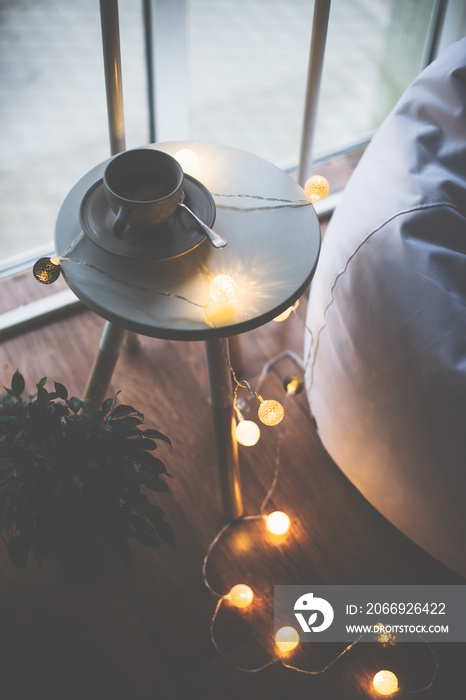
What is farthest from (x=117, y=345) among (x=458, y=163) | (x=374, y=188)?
(x=458, y=163)

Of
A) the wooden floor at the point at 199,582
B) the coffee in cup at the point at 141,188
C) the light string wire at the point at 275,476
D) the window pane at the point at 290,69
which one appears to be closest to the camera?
the coffee in cup at the point at 141,188

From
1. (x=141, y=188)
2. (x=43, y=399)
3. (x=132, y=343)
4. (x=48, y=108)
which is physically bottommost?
(x=132, y=343)

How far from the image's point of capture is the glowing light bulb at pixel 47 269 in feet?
2.50

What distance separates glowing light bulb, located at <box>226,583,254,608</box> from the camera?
0.96 metres

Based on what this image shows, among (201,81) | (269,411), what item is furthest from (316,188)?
(201,81)

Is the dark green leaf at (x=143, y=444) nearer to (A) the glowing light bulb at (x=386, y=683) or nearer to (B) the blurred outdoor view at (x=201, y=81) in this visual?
(A) the glowing light bulb at (x=386, y=683)

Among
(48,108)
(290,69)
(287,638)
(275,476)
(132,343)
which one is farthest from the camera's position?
(290,69)

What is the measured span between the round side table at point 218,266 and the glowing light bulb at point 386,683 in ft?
1.53

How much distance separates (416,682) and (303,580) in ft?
0.76

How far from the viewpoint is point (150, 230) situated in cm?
76

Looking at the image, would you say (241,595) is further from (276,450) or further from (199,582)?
(276,450)

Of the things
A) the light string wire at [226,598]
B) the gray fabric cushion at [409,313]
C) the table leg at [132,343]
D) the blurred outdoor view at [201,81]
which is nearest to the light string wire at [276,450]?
the light string wire at [226,598]

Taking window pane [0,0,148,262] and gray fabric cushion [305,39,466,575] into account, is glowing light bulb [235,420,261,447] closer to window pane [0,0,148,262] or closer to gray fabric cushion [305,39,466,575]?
gray fabric cushion [305,39,466,575]

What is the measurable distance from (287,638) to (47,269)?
680 millimetres
